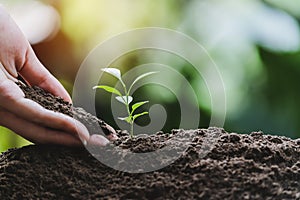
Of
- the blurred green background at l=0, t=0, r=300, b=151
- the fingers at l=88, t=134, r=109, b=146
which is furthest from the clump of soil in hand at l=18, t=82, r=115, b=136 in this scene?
the blurred green background at l=0, t=0, r=300, b=151

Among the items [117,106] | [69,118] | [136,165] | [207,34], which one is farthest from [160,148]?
[207,34]

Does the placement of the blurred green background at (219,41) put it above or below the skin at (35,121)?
above

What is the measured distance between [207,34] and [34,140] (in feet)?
3.75

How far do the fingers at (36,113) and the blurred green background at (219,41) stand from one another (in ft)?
3.14

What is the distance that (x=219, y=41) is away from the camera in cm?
181

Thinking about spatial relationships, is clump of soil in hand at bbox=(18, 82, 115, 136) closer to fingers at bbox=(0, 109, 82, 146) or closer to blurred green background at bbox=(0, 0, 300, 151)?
fingers at bbox=(0, 109, 82, 146)

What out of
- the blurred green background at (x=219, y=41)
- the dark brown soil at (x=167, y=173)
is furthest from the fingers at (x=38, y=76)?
the blurred green background at (x=219, y=41)

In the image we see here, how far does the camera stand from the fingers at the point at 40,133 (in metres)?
0.79

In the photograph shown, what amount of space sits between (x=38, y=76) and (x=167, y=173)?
0.39 m

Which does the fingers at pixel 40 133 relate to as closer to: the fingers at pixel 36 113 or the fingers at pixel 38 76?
the fingers at pixel 36 113

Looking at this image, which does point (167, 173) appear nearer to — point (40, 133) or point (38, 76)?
point (40, 133)

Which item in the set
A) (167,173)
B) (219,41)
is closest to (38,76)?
(167,173)

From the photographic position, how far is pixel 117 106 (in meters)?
1.75

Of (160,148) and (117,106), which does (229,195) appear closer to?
(160,148)
